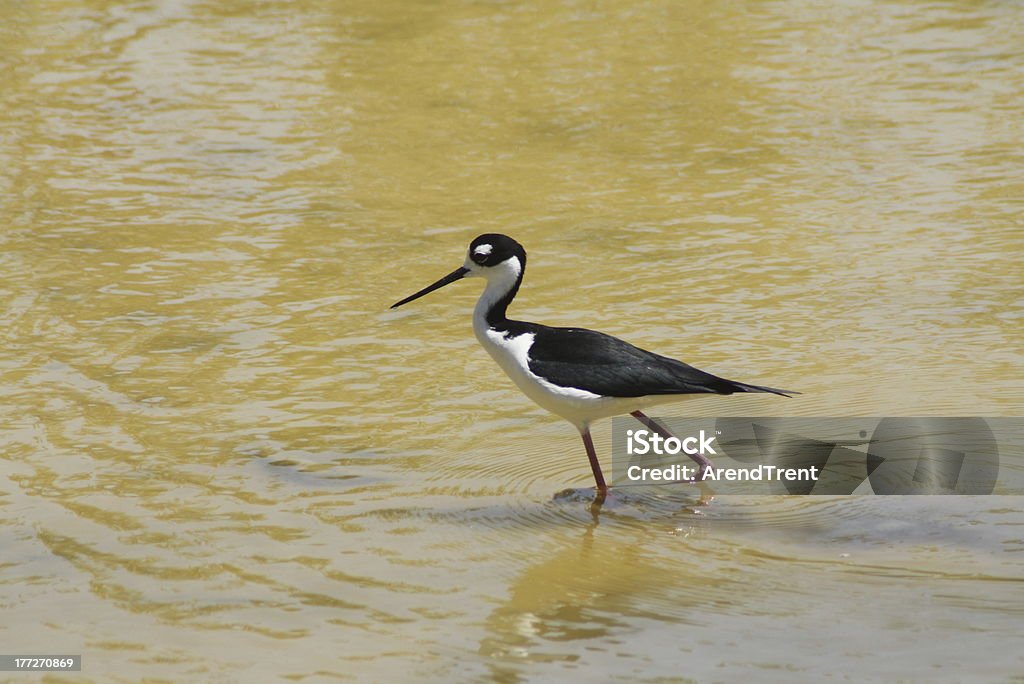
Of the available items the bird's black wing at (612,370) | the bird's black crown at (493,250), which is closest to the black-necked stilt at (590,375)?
the bird's black wing at (612,370)

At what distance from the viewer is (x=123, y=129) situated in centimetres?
1252

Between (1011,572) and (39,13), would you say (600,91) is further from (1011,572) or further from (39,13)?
(1011,572)

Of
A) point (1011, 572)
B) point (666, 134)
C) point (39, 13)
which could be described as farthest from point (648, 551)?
point (39, 13)

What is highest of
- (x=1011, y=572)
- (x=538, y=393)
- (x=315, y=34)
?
(x=315, y=34)

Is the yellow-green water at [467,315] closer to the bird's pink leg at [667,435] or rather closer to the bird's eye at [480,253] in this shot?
the bird's pink leg at [667,435]

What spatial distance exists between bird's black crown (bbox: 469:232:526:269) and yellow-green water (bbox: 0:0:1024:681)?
81 cm

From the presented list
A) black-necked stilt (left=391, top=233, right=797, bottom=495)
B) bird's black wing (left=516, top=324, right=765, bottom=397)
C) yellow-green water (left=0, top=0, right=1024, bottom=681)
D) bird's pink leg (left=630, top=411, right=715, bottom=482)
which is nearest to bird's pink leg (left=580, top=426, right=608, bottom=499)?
black-necked stilt (left=391, top=233, right=797, bottom=495)

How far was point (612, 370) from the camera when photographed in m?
6.12

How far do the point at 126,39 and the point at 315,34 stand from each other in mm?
1865

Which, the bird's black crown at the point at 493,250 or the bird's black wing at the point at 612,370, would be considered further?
the bird's black crown at the point at 493,250

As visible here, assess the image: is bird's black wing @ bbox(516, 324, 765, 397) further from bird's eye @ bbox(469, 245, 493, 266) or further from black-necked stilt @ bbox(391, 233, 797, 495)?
bird's eye @ bbox(469, 245, 493, 266)

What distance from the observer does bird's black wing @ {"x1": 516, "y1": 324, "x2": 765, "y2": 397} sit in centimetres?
605

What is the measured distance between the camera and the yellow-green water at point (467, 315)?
5082 mm

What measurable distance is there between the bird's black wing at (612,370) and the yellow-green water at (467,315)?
505 millimetres
